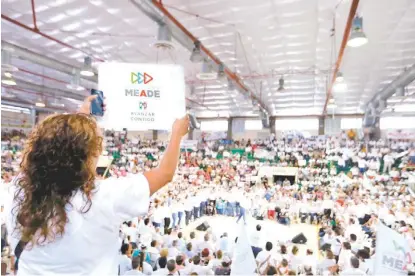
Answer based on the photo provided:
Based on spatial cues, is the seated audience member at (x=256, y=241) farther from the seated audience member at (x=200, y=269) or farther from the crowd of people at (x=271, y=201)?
the seated audience member at (x=200, y=269)

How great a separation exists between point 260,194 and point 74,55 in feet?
30.9

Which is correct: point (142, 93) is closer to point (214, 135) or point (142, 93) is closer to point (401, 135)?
point (401, 135)

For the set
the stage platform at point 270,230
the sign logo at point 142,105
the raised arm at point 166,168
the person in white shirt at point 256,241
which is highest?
the sign logo at point 142,105

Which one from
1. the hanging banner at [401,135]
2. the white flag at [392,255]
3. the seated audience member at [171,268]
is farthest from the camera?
the hanging banner at [401,135]

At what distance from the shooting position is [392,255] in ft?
9.93

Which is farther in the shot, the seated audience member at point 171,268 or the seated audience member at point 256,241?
the seated audience member at point 256,241

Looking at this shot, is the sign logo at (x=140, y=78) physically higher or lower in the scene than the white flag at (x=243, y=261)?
higher

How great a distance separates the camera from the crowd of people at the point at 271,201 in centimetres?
559

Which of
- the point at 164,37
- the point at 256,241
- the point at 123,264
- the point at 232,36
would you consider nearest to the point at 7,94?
the point at 232,36

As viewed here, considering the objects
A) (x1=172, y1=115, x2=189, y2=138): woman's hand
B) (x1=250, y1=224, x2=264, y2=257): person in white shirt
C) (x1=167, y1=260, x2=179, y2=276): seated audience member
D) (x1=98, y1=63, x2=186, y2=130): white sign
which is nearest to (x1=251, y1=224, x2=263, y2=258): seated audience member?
(x1=250, y1=224, x2=264, y2=257): person in white shirt

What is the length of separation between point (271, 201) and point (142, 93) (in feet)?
35.0

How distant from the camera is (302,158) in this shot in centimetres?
1972

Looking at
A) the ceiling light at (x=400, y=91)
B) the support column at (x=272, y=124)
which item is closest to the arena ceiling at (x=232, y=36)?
the ceiling light at (x=400, y=91)

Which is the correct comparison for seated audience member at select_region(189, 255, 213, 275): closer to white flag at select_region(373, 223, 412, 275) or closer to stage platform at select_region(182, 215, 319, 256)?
stage platform at select_region(182, 215, 319, 256)
